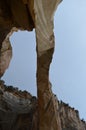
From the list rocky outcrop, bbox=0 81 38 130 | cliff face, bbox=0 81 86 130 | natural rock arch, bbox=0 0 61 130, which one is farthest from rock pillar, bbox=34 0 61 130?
rocky outcrop, bbox=0 81 38 130

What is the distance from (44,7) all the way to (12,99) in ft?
17.5

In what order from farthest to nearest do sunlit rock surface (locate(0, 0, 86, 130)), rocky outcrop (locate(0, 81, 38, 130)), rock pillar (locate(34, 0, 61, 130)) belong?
rocky outcrop (locate(0, 81, 38, 130)), sunlit rock surface (locate(0, 0, 86, 130)), rock pillar (locate(34, 0, 61, 130))

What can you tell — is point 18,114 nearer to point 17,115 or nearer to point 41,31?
point 17,115

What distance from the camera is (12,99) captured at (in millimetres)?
12766

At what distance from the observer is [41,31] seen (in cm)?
774

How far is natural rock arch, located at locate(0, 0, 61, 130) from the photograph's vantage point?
7075 millimetres

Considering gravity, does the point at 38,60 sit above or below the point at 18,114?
below

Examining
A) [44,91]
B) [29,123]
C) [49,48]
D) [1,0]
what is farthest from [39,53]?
[29,123]

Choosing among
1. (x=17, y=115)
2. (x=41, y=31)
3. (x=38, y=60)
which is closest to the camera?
(x=38, y=60)

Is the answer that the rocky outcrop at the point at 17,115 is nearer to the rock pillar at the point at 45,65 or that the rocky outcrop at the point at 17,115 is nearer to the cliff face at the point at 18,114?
the cliff face at the point at 18,114

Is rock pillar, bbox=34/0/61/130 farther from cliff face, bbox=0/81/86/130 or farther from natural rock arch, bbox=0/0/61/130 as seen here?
cliff face, bbox=0/81/86/130

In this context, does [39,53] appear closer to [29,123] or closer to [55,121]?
[55,121]

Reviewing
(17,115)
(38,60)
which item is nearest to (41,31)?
(38,60)

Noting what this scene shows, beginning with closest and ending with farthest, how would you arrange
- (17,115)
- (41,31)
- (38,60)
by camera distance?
(38,60) < (41,31) < (17,115)
